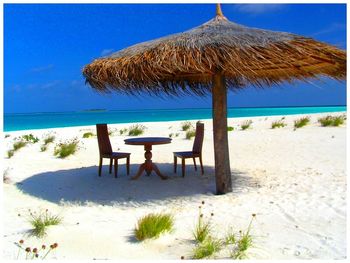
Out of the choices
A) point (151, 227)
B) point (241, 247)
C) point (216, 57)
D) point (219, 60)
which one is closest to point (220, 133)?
point (219, 60)

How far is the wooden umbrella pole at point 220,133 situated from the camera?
583cm

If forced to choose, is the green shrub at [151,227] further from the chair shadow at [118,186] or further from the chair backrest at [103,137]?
the chair backrest at [103,137]

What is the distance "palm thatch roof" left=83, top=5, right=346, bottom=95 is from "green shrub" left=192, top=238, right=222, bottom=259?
2158 mm

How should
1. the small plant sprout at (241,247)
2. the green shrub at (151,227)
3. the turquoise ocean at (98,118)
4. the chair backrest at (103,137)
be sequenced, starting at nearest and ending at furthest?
1. the small plant sprout at (241,247)
2. the green shrub at (151,227)
3. the chair backrest at (103,137)
4. the turquoise ocean at (98,118)

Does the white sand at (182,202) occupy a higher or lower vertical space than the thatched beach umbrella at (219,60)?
lower

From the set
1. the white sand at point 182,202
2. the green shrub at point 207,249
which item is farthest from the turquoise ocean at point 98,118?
the green shrub at point 207,249

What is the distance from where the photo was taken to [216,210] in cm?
484

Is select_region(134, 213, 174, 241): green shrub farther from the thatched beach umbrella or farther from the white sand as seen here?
the thatched beach umbrella

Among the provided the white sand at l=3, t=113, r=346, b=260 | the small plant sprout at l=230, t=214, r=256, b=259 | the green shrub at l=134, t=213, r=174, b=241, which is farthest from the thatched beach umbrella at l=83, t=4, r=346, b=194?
the small plant sprout at l=230, t=214, r=256, b=259

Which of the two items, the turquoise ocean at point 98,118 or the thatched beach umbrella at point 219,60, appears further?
the turquoise ocean at point 98,118

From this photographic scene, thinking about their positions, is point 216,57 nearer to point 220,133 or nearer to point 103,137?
point 220,133

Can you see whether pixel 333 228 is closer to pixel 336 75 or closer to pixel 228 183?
pixel 228 183

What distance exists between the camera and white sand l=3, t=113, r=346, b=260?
3629mm

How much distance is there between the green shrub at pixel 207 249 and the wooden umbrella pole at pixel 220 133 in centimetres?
233
